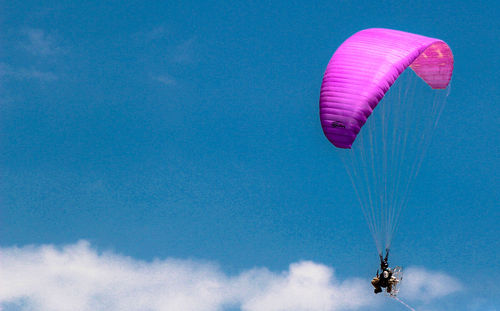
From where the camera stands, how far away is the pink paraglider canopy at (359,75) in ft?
152

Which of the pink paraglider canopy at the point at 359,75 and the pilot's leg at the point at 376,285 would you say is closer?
the pink paraglider canopy at the point at 359,75

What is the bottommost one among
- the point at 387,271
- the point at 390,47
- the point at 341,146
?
the point at 387,271

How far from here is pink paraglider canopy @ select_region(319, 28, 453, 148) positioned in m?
46.2

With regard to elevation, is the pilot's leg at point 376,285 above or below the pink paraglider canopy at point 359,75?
below

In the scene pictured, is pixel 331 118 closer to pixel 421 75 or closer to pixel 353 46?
pixel 353 46

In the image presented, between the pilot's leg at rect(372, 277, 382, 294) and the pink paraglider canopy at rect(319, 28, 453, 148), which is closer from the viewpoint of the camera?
the pink paraglider canopy at rect(319, 28, 453, 148)

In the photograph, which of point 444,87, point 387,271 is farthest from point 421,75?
point 387,271

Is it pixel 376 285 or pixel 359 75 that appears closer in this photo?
pixel 359 75

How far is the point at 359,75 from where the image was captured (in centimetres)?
4691

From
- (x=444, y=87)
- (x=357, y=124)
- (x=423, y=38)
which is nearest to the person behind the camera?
(x=357, y=124)

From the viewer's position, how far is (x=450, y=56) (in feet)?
170

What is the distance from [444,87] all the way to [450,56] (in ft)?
5.62

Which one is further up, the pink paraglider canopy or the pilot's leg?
the pink paraglider canopy

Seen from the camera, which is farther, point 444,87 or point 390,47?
point 444,87
